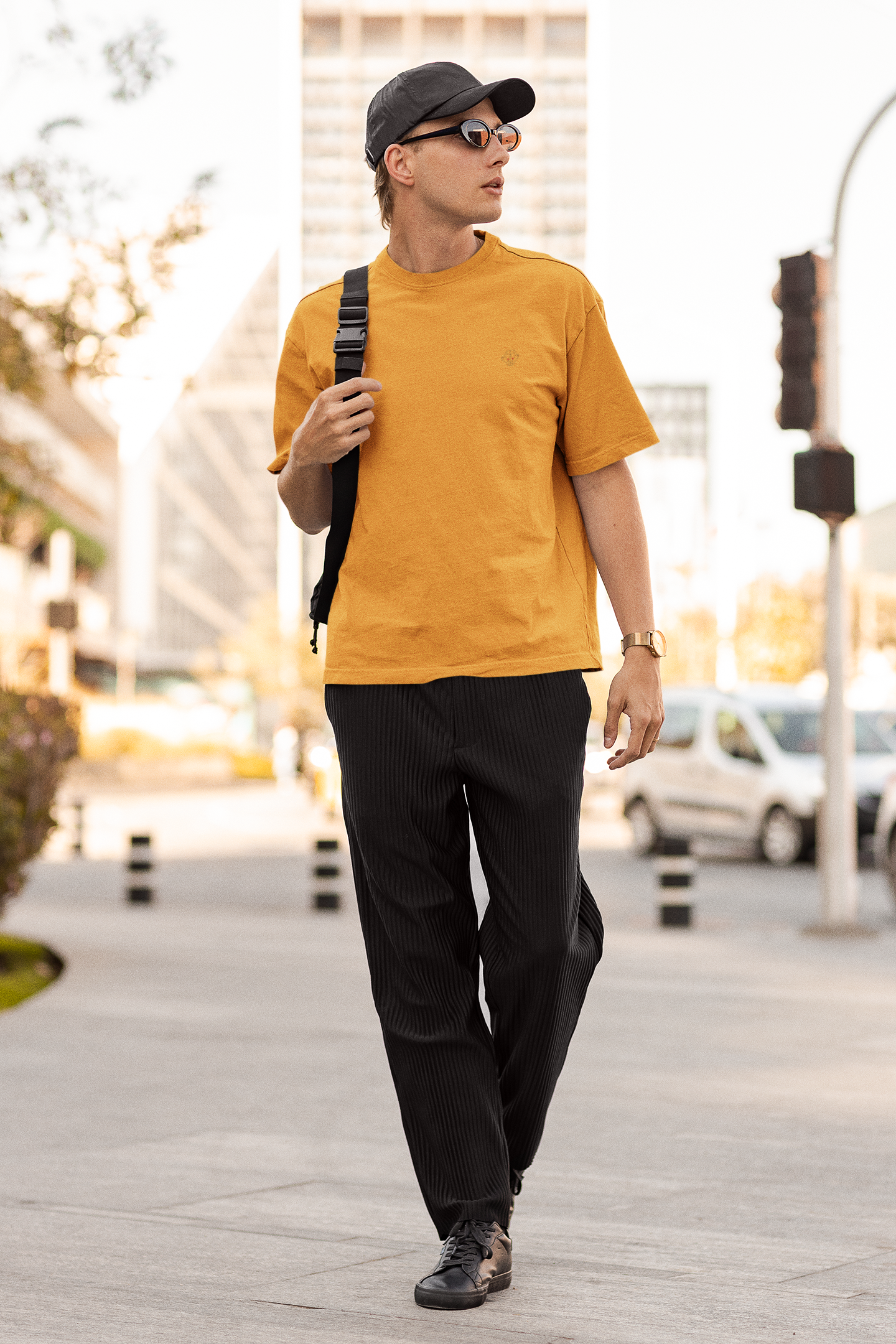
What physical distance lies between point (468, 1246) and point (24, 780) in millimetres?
6960

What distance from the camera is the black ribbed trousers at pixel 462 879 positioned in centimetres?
362

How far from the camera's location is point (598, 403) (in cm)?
369

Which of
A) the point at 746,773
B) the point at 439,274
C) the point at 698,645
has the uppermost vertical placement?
the point at 439,274

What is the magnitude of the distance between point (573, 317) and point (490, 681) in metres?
0.68

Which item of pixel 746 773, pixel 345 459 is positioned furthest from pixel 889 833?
pixel 345 459

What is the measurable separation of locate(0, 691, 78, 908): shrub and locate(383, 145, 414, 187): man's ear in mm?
6582

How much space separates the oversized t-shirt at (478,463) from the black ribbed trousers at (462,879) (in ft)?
0.24

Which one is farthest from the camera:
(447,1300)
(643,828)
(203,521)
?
(203,521)

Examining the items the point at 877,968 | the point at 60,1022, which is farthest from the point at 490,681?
the point at 877,968

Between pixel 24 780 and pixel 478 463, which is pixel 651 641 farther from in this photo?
pixel 24 780

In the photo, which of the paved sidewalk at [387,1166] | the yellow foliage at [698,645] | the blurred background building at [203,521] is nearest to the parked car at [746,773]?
the paved sidewalk at [387,1166]

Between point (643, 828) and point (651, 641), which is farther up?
Answer: point (651, 641)

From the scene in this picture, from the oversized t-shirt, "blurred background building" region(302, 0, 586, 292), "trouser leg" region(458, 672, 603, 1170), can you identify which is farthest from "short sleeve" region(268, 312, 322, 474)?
"blurred background building" region(302, 0, 586, 292)

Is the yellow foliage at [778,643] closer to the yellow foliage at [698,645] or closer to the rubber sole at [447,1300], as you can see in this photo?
the yellow foliage at [698,645]
